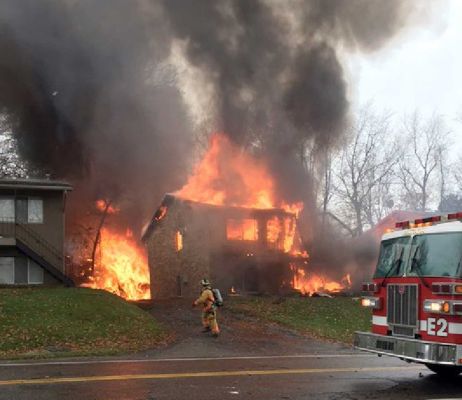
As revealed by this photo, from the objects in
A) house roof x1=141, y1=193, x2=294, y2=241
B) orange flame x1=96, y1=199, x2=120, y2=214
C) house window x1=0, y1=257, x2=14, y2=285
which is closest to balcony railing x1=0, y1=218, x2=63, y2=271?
house window x1=0, y1=257, x2=14, y2=285

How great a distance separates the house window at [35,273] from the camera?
2717 cm

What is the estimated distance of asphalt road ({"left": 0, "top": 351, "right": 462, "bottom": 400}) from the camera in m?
7.78

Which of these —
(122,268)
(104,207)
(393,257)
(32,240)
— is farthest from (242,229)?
(393,257)

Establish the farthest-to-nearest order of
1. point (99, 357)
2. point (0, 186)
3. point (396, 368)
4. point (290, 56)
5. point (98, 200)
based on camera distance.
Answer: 1. point (98, 200)
2. point (290, 56)
3. point (0, 186)
4. point (99, 357)
5. point (396, 368)

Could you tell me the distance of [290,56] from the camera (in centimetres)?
3353

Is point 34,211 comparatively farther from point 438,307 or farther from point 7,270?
point 438,307

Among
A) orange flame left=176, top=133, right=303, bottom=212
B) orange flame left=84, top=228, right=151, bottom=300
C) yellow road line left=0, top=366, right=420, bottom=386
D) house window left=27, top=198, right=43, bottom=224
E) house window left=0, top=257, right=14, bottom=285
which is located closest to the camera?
yellow road line left=0, top=366, right=420, bottom=386

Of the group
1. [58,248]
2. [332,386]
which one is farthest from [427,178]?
Result: [332,386]

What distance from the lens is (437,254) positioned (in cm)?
856

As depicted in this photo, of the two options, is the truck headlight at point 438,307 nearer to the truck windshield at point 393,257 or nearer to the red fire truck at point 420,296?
the red fire truck at point 420,296

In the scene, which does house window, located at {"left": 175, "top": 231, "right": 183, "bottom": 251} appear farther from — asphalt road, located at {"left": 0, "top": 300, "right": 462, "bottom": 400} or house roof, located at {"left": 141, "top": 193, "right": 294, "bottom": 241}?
asphalt road, located at {"left": 0, "top": 300, "right": 462, "bottom": 400}

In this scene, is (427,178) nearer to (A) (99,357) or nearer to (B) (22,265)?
(B) (22,265)

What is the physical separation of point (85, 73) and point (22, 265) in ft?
46.0

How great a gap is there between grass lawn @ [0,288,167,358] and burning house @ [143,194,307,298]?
Result: 9.39m
